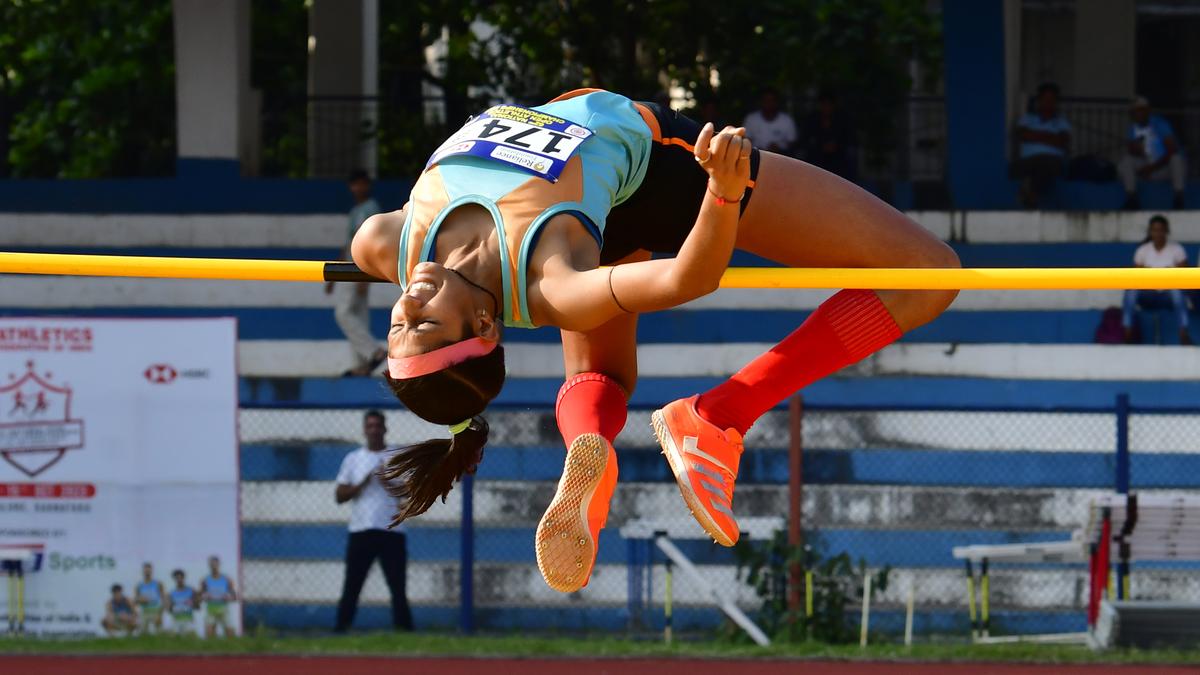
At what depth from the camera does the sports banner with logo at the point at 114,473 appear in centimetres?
851

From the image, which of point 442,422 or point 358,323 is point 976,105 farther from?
point 442,422

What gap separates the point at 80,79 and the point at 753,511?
8.04 m

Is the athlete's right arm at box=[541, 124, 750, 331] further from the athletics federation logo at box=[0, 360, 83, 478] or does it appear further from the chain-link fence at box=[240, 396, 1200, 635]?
the athletics federation logo at box=[0, 360, 83, 478]

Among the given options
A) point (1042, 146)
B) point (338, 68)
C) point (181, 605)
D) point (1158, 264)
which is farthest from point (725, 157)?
point (338, 68)

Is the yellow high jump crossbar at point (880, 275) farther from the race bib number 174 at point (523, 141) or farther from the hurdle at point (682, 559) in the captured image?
the hurdle at point (682, 559)

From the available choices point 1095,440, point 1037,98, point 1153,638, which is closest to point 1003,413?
point 1095,440

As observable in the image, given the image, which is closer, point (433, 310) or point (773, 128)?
point (433, 310)

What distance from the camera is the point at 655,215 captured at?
13.3 ft

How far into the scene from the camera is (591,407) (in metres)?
4.14

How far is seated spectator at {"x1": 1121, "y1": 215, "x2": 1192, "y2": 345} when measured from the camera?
34.9 ft

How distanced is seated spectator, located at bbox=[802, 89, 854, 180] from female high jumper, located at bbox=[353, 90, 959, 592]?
7704mm

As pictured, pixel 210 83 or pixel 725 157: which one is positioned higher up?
pixel 210 83

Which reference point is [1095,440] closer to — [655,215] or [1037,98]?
[1037,98]

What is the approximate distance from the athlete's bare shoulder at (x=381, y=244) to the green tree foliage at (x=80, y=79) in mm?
10155
